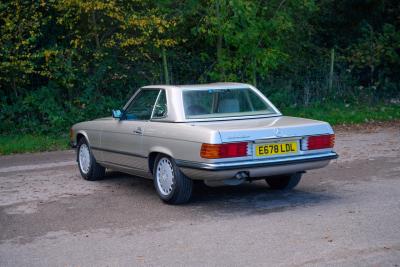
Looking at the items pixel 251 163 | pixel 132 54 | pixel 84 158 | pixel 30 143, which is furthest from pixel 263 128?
pixel 132 54

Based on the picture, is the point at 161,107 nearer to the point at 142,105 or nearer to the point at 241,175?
the point at 142,105

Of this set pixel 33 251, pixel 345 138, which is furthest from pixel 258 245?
pixel 345 138

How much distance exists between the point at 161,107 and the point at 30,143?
6.73 metres

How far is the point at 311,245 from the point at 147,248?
1.55 metres

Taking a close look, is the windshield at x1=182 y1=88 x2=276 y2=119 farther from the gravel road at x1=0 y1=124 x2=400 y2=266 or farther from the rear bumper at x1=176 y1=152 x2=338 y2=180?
the gravel road at x1=0 y1=124 x2=400 y2=266

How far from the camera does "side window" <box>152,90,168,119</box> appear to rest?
9000 millimetres

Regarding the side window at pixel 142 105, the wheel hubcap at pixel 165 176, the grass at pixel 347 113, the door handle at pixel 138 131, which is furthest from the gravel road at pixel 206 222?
the grass at pixel 347 113

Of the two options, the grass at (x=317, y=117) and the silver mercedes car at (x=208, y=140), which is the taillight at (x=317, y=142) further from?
the grass at (x=317, y=117)

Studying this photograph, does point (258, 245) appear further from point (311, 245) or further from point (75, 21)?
point (75, 21)

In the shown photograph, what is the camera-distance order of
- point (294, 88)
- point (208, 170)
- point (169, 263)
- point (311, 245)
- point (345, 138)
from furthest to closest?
point (294, 88)
point (345, 138)
point (208, 170)
point (311, 245)
point (169, 263)

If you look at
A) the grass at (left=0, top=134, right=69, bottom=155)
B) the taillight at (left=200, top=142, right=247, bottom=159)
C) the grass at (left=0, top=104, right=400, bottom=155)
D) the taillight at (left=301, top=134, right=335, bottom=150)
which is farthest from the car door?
the grass at (left=0, top=104, right=400, bottom=155)

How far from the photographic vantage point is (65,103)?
17266 mm

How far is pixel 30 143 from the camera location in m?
15.0

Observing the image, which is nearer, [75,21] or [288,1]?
[75,21]
